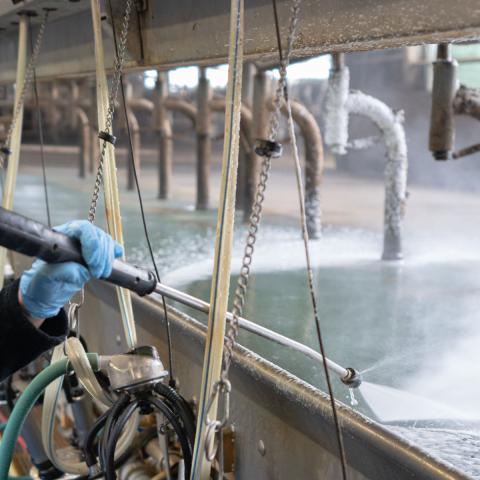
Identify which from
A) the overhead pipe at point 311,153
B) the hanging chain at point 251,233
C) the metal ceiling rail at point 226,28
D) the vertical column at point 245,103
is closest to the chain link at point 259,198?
the hanging chain at point 251,233

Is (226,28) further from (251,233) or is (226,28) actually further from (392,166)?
(392,166)

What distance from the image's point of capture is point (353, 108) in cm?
282

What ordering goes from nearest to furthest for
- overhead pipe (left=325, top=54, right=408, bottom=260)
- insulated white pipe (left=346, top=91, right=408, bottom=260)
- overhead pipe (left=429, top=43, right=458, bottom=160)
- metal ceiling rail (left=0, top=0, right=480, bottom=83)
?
metal ceiling rail (left=0, top=0, right=480, bottom=83) < overhead pipe (left=429, top=43, right=458, bottom=160) < overhead pipe (left=325, top=54, right=408, bottom=260) < insulated white pipe (left=346, top=91, right=408, bottom=260)

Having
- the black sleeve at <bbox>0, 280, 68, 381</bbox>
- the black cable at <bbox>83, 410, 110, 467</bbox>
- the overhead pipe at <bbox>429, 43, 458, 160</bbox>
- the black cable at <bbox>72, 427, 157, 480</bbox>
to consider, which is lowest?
the black cable at <bbox>72, 427, 157, 480</bbox>

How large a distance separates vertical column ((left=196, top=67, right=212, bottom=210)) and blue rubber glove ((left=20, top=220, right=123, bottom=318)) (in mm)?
3238

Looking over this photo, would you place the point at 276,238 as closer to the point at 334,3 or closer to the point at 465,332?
the point at 465,332

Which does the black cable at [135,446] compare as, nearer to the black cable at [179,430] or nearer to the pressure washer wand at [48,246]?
the black cable at [179,430]

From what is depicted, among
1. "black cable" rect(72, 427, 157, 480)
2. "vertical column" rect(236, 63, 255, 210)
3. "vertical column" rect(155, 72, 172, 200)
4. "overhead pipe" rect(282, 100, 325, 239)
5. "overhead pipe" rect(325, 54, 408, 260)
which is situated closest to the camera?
"black cable" rect(72, 427, 157, 480)

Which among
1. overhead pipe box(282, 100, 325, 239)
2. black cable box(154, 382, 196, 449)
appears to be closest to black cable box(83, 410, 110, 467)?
A: black cable box(154, 382, 196, 449)

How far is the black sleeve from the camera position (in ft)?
2.82

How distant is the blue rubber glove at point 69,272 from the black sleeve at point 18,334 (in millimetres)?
22

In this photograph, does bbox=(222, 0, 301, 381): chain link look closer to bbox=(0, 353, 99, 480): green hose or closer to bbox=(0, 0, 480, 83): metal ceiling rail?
bbox=(0, 0, 480, 83): metal ceiling rail

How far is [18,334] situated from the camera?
87cm

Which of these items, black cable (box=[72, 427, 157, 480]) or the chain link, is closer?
the chain link
